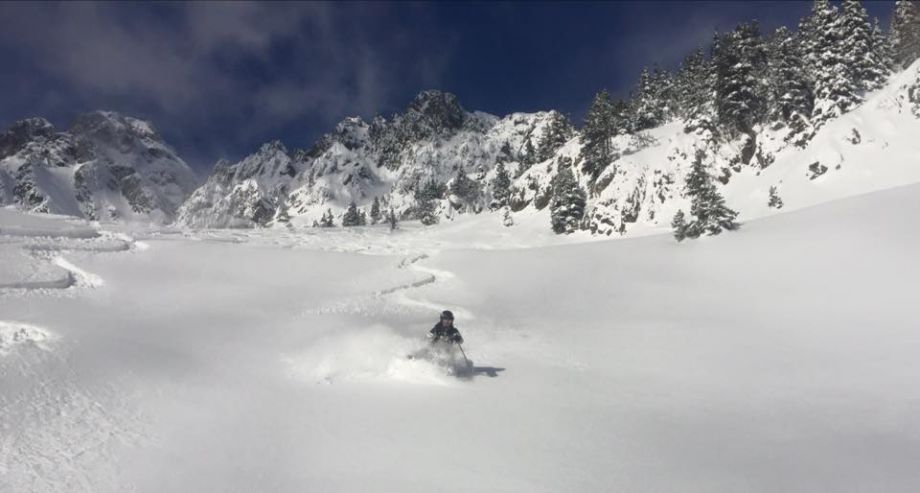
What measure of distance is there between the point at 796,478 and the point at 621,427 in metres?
2.66

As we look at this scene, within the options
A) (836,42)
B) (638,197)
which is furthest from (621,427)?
(836,42)

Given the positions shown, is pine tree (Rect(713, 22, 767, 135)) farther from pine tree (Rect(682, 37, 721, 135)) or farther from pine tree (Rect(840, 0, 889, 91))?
pine tree (Rect(840, 0, 889, 91))

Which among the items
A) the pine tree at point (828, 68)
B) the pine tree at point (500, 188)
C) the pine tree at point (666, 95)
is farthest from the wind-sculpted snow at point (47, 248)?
the pine tree at point (666, 95)

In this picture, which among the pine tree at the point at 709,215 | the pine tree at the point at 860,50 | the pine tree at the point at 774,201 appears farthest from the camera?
the pine tree at the point at 860,50

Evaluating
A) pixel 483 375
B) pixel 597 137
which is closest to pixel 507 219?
pixel 597 137

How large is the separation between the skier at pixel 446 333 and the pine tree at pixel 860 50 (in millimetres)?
44813

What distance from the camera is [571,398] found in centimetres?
1074

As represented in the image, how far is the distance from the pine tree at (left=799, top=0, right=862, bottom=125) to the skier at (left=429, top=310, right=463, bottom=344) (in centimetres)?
4132

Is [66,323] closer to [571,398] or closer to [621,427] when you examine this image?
[571,398]

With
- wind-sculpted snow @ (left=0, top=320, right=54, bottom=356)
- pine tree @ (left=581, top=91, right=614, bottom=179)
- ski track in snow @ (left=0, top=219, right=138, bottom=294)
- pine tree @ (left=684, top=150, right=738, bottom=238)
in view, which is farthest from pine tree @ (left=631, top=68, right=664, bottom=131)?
wind-sculpted snow @ (left=0, top=320, right=54, bottom=356)

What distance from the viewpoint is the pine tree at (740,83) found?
47438 millimetres

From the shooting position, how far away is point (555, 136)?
81125mm

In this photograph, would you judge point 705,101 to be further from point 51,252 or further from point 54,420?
point 54,420

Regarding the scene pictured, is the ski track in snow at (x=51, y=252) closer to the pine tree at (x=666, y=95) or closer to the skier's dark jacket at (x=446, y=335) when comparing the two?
the skier's dark jacket at (x=446, y=335)
